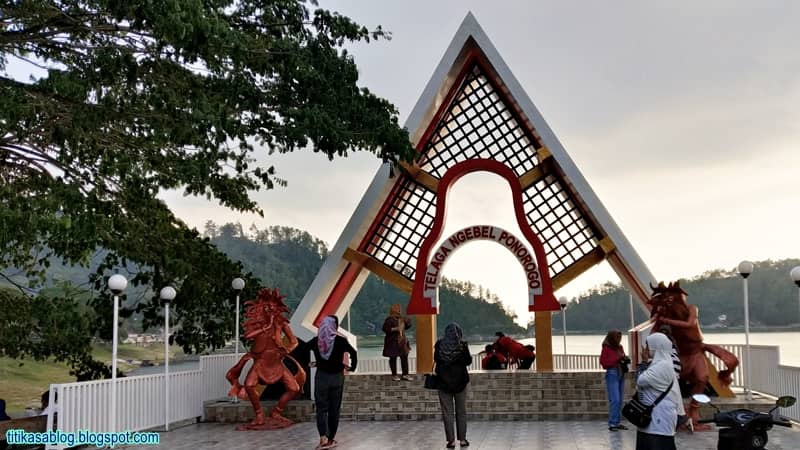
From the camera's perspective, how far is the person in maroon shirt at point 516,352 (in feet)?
46.9

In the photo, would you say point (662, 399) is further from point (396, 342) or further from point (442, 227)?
point (442, 227)

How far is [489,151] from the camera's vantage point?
13.5 metres

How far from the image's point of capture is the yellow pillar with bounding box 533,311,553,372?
1200 cm

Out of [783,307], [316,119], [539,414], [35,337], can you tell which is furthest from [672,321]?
[783,307]

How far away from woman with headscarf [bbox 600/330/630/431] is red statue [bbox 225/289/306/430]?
13.1ft

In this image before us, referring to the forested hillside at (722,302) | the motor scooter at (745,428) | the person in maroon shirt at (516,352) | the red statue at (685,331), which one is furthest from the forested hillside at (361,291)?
the motor scooter at (745,428)

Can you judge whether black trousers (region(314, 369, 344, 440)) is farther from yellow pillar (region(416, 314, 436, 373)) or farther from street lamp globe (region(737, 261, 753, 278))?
street lamp globe (region(737, 261, 753, 278))

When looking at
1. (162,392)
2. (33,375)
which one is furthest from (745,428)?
(33,375)

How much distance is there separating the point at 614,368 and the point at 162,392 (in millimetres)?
5865

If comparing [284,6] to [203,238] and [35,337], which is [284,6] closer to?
[203,238]

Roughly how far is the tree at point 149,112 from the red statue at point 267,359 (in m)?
1.61

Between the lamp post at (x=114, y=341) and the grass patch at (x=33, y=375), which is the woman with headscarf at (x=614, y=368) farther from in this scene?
the grass patch at (x=33, y=375)

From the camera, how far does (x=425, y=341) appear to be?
12297 millimetres

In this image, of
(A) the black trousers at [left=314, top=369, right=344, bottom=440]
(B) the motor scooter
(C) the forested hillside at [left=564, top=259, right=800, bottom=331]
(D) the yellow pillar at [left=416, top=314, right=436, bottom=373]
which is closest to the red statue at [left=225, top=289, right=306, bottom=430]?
(A) the black trousers at [left=314, top=369, right=344, bottom=440]
